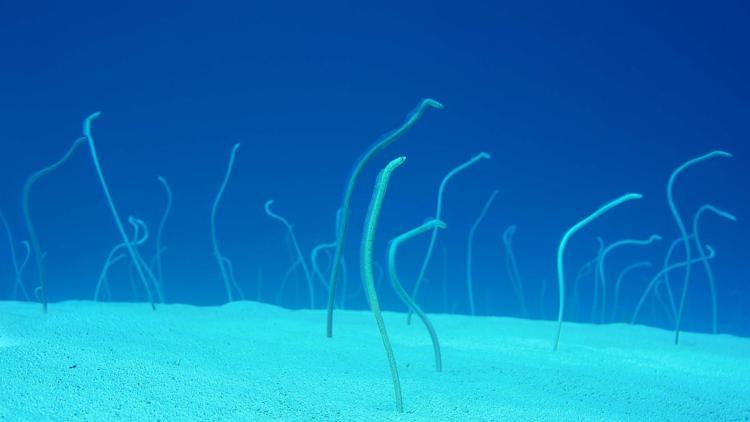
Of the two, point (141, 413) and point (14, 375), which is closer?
point (141, 413)

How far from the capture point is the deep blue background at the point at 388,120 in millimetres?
10125

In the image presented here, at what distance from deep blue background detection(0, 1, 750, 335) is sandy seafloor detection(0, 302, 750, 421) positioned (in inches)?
286

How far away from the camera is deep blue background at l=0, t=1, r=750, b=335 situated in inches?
399

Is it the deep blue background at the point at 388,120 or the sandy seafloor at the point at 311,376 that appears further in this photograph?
the deep blue background at the point at 388,120

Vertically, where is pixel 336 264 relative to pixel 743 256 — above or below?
below

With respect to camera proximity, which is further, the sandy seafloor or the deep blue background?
the deep blue background

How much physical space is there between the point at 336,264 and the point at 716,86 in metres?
10.6

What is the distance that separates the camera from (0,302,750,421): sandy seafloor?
1.44 metres

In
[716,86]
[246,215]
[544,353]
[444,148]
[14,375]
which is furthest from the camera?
[246,215]

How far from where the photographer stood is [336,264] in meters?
2.60

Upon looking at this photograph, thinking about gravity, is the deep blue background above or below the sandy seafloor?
above

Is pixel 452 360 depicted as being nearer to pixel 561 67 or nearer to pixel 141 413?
pixel 141 413

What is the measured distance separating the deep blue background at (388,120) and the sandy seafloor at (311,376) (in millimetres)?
7259

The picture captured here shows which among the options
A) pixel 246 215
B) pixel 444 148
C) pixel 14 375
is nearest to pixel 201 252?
pixel 246 215
